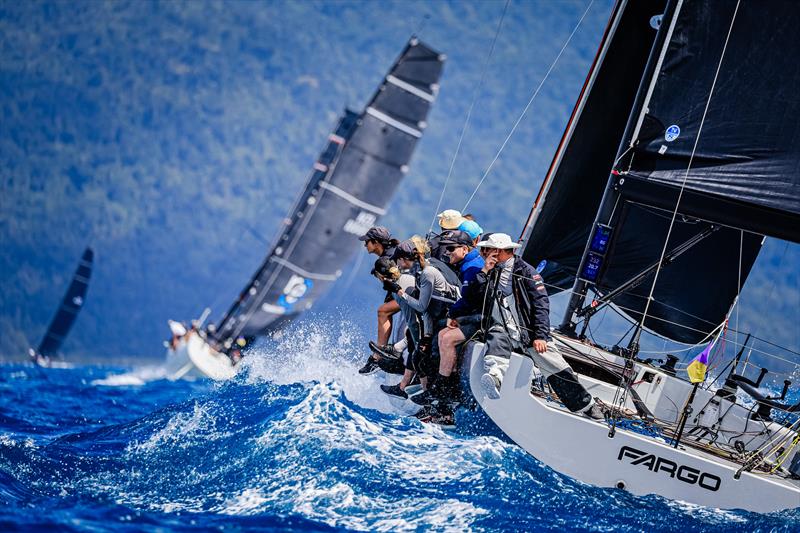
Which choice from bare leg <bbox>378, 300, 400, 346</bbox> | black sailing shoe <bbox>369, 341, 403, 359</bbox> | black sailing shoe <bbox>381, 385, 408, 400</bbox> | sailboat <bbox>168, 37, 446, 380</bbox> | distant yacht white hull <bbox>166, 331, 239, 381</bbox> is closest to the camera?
black sailing shoe <bbox>381, 385, 408, 400</bbox>

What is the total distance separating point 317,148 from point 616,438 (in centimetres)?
1336

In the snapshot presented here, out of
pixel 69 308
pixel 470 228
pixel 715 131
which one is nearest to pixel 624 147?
pixel 715 131

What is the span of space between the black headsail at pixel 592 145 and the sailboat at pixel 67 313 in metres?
11.1

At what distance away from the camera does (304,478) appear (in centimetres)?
398

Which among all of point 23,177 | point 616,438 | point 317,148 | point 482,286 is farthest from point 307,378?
point 23,177

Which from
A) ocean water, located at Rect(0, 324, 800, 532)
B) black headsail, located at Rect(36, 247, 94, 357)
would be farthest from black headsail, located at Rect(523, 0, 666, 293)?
black headsail, located at Rect(36, 247, 94, 357)

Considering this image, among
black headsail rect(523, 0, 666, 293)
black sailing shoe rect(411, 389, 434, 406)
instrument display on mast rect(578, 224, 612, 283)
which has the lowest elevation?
black sailing shoe rect(411, 389, 434, 406)

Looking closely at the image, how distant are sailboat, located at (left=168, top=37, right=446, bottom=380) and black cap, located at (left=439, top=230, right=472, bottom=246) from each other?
28.5 feet

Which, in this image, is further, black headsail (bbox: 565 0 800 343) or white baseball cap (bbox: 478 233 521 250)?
black headsail (bbox: 565 0 800 343)

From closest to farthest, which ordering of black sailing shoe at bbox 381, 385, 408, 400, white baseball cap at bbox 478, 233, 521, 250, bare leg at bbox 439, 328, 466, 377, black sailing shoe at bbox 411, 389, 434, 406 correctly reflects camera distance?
white baseball cap at bbox 478, 233, 521, 250 < bare leg at bbox 439, 328, 466, 377 < black sailing shoe at bbox 411, 389, 434, 406 < black sailing shoe at bbox 381, 385, 408, 400

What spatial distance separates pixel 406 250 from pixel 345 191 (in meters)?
9.05

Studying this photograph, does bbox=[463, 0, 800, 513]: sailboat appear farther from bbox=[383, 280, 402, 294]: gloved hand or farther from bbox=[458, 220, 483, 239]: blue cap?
bbox=[458, 220, 483, 239]: blue cap

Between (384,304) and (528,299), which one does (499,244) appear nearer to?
(528,299)

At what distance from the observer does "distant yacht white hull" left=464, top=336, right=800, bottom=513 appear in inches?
169
